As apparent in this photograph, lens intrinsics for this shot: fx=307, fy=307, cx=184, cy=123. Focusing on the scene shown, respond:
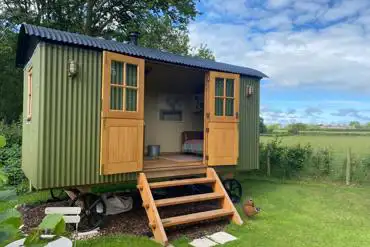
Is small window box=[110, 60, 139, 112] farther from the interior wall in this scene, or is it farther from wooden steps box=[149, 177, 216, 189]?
the interior wall

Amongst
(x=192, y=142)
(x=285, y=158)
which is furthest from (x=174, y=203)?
(x=285, y=158)

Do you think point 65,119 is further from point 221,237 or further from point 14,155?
point 14,155

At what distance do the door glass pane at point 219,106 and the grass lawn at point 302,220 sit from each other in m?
2.13

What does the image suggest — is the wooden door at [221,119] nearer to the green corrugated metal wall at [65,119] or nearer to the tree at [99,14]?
the green corrugated metal wall at [65,119]

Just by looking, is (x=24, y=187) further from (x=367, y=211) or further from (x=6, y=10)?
(x=6, y=10)

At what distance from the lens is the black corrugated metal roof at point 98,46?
4417 mm

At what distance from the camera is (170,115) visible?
354 inches

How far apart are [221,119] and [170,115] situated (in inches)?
117

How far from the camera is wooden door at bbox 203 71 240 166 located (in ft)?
20.2

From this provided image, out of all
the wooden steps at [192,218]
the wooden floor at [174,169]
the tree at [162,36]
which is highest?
the tree at [162,36]

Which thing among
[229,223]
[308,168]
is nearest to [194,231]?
[229,223]

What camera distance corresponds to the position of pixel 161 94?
28.8 ft

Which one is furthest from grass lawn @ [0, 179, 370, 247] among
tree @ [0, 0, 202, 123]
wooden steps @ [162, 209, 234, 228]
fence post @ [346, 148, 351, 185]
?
tree @ [0, 0, 202, 123]

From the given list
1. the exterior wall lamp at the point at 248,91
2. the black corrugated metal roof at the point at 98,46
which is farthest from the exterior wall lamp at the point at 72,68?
the exterior wall lamp at the point at 248,91
